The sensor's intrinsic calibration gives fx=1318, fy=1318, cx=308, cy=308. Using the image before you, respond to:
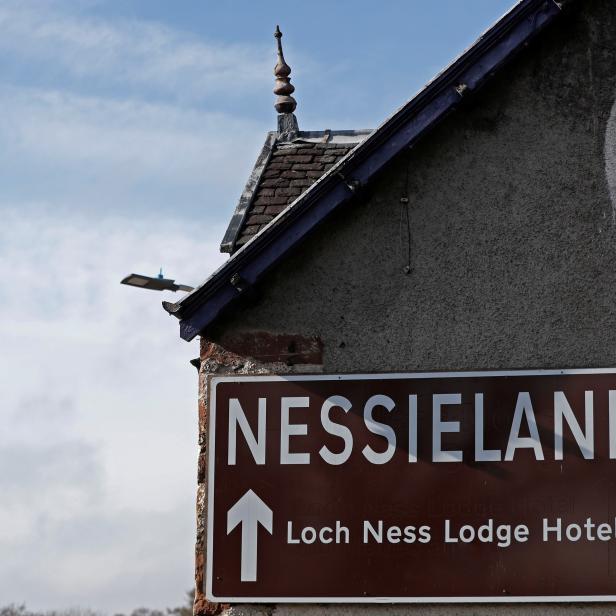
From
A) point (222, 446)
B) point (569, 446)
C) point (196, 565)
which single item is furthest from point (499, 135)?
point (196, 565)

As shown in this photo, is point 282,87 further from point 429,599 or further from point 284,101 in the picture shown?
point 429,599

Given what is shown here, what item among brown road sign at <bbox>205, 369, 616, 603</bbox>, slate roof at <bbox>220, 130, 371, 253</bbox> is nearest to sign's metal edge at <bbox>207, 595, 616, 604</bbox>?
brown road sign at <bbox>205, 369, 616, 603</bbox>

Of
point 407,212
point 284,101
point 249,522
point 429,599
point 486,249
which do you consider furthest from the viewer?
point 284,101

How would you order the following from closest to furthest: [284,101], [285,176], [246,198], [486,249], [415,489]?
[415,489] < [486,249] < [246,198] < [285,176] < [284,101]

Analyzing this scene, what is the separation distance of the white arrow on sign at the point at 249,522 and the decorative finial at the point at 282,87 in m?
4.08

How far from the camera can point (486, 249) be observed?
8594 millimetres

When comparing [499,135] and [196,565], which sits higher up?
[499,135]

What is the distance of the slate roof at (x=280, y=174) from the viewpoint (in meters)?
9.92

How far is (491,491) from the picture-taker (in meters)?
8.25

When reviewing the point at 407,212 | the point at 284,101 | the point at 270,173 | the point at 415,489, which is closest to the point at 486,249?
the point at 407,212

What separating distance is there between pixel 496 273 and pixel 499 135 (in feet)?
3.09

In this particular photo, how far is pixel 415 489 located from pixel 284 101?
431cm

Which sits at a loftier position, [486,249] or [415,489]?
[486,249]

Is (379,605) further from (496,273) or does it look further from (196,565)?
(496,273)
